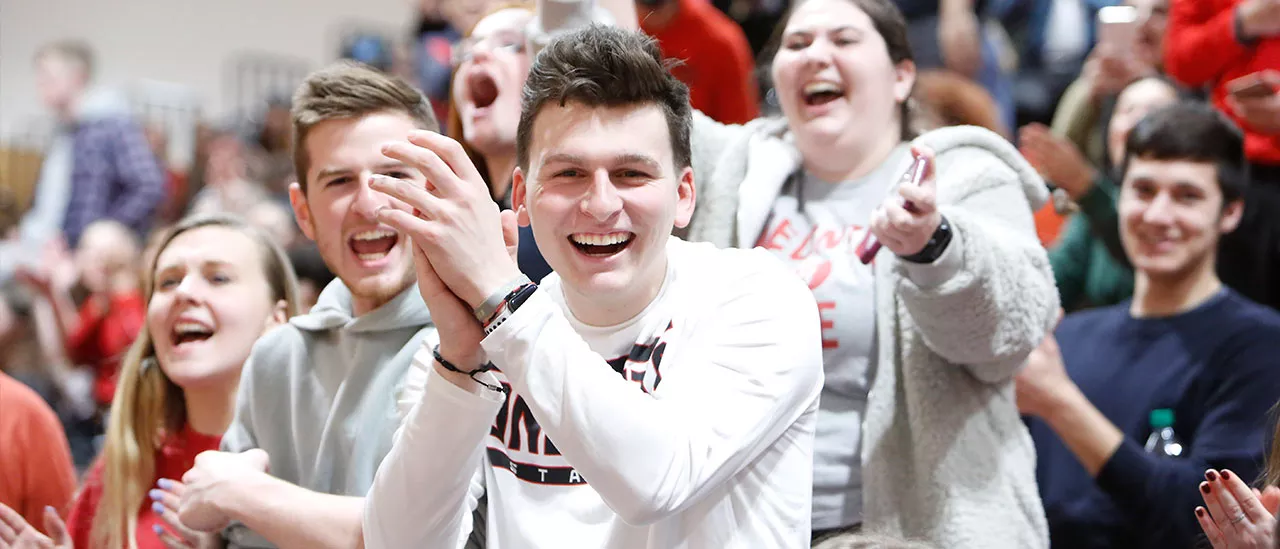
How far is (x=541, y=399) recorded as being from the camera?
132 centimetres

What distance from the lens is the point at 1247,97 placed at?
290cm

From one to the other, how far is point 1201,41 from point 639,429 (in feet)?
8.09

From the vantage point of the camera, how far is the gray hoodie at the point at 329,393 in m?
1.91

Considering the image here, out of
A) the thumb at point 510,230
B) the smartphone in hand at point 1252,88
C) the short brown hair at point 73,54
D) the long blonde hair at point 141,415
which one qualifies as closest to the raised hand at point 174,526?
the long blonde hair at point 141,415

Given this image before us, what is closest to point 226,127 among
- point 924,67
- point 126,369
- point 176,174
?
point 176,174

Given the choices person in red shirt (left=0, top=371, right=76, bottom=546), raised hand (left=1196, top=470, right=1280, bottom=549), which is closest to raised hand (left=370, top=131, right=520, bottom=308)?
raised hand (left=1196, top=470, right=1280, bottom=549)

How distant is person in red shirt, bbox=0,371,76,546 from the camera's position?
2.40 m

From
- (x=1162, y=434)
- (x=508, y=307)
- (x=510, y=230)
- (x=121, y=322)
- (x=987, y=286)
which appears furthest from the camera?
(x=121, y=322)

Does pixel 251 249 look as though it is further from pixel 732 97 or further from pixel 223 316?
pixel 732 97

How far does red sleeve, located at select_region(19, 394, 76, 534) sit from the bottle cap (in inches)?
85.4

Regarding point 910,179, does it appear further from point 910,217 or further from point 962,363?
point 962,363

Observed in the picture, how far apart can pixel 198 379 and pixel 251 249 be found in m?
0.25

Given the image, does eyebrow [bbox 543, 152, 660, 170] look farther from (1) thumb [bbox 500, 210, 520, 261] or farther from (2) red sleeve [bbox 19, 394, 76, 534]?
(2) red sleeve [bbox 19, 394, 76, 534]

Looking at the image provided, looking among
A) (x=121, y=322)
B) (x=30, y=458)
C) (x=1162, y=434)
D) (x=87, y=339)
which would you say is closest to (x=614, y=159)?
(x=30, y=458)
